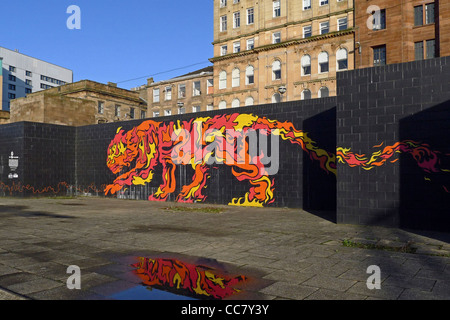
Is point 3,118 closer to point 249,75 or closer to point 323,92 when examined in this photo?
point 249,75

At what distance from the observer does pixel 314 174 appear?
538 inches

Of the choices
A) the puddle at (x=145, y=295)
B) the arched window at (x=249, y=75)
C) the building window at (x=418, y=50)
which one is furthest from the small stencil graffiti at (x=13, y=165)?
the building window at (x=418, y=50)

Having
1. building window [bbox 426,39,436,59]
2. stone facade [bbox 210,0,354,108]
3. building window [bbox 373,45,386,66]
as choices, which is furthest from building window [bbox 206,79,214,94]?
building window [bbox 426,39,436,59]

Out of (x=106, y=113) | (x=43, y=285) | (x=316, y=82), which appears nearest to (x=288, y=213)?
(x=43, y=285)

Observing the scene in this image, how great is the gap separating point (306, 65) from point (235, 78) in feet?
28.5

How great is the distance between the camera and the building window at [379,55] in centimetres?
3090

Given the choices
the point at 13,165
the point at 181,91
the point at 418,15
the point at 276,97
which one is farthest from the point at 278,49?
the point at 13,165

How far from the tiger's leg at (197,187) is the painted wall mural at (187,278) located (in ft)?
34.9

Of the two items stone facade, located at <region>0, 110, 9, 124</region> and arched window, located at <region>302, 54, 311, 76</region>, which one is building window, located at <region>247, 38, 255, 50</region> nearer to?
arched window, located at <region>302, 54, 311, 76</region>

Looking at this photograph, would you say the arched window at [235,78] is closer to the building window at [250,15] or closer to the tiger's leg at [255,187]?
the building window at [250,15]

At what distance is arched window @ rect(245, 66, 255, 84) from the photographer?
39375mm

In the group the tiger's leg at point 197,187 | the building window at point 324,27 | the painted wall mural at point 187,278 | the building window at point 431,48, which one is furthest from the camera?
the building window at point 324,27

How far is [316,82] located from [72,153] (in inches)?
940

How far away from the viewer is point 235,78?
1606 inches
